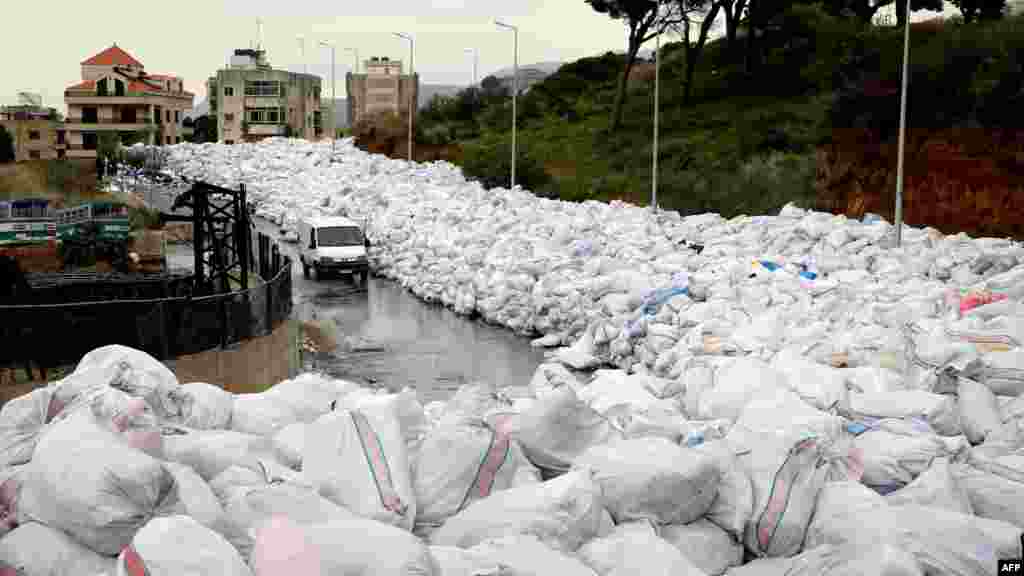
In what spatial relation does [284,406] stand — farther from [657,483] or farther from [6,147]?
[6,147]

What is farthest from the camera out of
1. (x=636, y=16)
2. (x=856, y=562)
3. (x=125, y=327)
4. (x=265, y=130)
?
(x=265, y=130)

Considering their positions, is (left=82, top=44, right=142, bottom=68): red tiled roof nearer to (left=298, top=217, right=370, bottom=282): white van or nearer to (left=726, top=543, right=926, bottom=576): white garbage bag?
(left=298, top=217, right=370, bottom=282): white van

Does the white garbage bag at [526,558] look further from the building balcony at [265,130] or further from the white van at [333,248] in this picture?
the building balcony at [265,130]

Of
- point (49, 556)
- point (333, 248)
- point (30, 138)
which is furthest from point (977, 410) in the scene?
point (30, 138)

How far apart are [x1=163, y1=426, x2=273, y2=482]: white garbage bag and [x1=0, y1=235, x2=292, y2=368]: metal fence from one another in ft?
18.6

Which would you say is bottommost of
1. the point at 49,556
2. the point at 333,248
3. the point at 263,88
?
the point at 333,248

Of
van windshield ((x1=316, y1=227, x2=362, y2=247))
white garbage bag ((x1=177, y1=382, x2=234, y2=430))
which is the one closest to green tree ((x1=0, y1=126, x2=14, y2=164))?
van windshield ((x1=316, y1=227, x2=362, y2=247))

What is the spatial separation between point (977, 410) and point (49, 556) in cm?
579

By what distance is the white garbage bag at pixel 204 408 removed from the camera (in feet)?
20.0

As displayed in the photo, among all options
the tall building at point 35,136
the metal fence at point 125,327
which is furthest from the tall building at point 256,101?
the metal fence at point 125,327

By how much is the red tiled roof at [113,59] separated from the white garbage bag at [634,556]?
85710 millimetres

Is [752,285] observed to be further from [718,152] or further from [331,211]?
[331,211]

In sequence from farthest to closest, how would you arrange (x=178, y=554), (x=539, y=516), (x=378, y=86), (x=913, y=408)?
(x=378, y=86), (x=913, y=408), (x=539, y=516), (x=178, y=554)

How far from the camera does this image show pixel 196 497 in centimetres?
466
